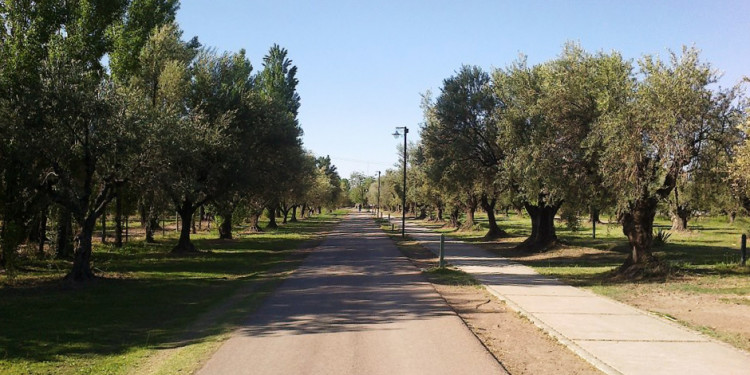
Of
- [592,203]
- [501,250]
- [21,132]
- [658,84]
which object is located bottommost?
[501,250]

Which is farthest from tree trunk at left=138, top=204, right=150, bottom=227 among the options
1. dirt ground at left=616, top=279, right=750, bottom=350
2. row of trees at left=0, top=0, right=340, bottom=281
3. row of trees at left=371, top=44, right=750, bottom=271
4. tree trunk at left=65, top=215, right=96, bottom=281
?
dirt ground at left=616, top=279, right=750, bottom=350

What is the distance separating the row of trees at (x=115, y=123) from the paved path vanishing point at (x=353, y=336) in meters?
6.15

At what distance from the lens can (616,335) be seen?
898 cm

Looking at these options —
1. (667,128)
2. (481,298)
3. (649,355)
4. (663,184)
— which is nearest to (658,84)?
(667,128)

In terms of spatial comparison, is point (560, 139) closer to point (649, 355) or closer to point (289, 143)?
point (649, 355)

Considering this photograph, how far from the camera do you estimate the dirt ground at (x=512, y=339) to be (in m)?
7.27

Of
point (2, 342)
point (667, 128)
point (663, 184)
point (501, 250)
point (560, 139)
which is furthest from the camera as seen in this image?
point (501, 250)

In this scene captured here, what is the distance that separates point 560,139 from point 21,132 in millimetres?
15434

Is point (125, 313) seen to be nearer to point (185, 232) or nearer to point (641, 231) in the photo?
point (641, 231)

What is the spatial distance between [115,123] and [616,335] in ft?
43.8

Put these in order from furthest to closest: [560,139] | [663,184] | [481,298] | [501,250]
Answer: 1. [501,250]
2. [560,139]
3. [663,184]
4. [481,298]

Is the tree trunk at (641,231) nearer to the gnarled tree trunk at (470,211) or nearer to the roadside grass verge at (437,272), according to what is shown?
the roadside grass verge at (437,272)

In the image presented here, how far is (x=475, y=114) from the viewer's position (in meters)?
29.8

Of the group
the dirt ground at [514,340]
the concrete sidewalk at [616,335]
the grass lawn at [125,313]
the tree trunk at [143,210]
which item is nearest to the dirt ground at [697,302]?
the concrete sidewalk at [616,335]
